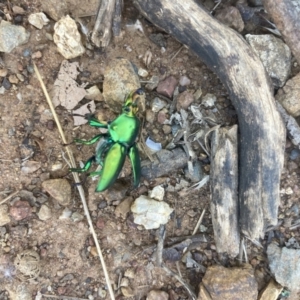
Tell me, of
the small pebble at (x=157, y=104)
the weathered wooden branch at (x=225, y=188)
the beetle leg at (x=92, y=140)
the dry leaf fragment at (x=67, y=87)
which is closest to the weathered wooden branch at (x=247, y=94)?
the weathered wooden branch at (x=225, y=188)

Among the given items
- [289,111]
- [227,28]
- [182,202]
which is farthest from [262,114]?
[182,202]

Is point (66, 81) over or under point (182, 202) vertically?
over

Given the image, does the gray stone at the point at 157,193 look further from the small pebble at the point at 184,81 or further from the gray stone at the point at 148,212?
the small pebble at the point at 184,81

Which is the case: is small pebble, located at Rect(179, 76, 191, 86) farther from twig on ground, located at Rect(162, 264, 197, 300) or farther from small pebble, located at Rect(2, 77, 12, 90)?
twig on ground, located at Rect(162, 264, 197, 300)

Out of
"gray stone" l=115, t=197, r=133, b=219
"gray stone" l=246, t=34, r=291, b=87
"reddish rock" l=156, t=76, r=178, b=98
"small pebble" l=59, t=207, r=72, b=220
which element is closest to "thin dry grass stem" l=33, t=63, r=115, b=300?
"small pebble" l=59, t=207, r=72, b=220

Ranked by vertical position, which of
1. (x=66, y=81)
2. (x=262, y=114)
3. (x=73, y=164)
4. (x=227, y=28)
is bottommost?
(x=73, y=164)

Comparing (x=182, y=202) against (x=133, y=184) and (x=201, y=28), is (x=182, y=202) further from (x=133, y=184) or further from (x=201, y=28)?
(x=201, y=28)
